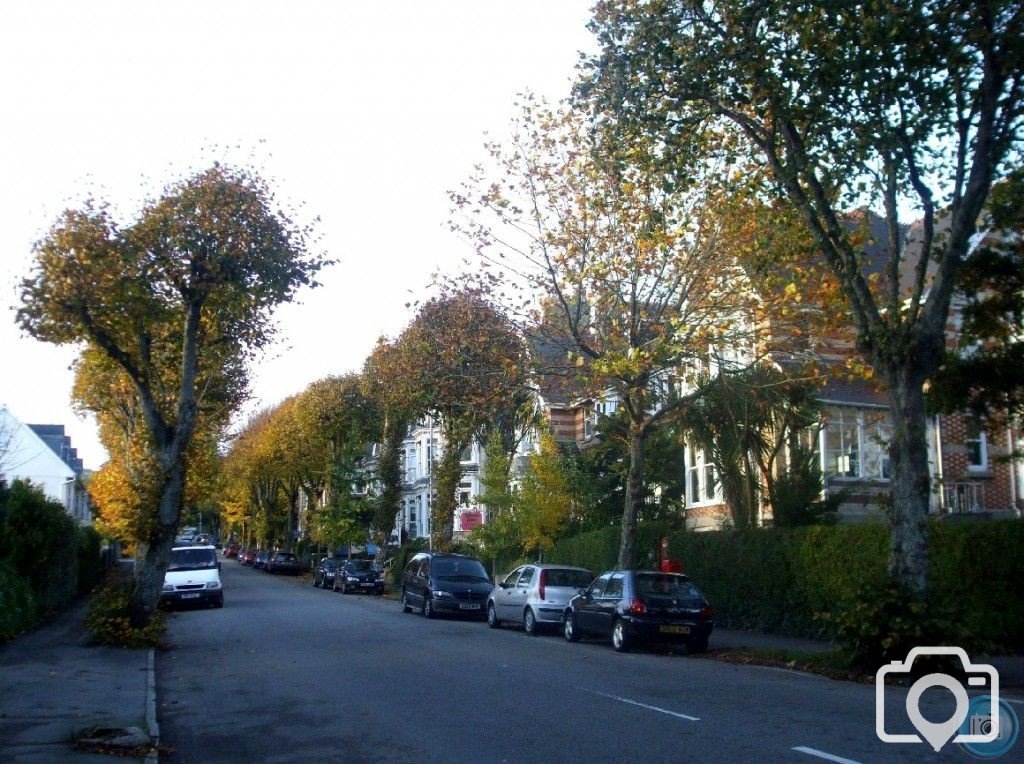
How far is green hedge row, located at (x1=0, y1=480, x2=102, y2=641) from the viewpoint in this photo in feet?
68.1

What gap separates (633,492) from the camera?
81.0 feet

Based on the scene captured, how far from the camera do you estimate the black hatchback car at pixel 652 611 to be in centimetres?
1969

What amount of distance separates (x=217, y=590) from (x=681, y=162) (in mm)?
23503

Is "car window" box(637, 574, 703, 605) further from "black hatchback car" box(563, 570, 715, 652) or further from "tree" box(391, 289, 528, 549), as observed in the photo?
"tree" box(391, 289, 528, 549)

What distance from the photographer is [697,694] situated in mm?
13664

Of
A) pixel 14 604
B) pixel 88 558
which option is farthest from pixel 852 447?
pixel 88 558

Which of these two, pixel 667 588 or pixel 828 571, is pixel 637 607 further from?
pixel 828 571

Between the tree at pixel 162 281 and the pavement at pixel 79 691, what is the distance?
8.04ft

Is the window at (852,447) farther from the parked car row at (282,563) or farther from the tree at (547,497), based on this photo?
the parked car row at (282,563)

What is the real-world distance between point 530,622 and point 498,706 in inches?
486

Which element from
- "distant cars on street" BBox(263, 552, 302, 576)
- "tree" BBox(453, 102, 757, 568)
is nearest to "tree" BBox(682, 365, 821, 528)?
"tree" BBox(453, 102, 757, 568)

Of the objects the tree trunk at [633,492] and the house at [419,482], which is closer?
the tree trunk at [633,492]

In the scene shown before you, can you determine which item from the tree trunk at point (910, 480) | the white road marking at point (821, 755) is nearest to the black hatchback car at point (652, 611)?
the tree trunk at point (910, 480)

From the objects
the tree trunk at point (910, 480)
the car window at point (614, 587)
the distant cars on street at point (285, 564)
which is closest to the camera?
the tree trunk at point (910, 480)
